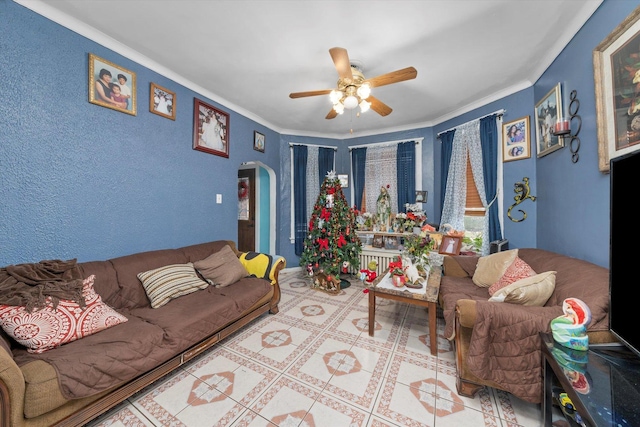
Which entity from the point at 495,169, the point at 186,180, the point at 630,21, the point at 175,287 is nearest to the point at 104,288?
the point at 175,287

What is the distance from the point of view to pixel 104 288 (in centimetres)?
188

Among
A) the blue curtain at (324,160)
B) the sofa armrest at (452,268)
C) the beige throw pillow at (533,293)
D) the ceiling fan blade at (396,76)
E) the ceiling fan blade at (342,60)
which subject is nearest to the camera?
the beige throw pillow at (533,293)

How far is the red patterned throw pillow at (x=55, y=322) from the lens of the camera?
1.33m

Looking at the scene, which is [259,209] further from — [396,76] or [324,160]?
[396,76]

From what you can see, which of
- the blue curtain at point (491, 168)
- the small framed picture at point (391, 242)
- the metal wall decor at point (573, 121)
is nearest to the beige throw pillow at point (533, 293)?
the metal wall decor at point (573, 121)

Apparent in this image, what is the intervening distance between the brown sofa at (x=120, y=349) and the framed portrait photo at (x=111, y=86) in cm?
144

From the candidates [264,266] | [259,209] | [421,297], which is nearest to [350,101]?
[421,297]

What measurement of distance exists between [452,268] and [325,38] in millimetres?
2825

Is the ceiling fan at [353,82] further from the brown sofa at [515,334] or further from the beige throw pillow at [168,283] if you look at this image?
the beige throw pillow at [168,283]

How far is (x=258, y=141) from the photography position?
3.91 meters

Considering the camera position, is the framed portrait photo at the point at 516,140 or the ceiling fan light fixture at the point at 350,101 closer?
the ceiling fan light fixture at the point at 350,101

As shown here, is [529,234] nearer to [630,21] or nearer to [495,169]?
[495,169]

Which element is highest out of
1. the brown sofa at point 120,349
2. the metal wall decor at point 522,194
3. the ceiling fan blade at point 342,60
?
the ceiling fan blade at point 342,60

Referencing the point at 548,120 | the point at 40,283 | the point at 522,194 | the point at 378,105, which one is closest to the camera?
the point at 40,283
